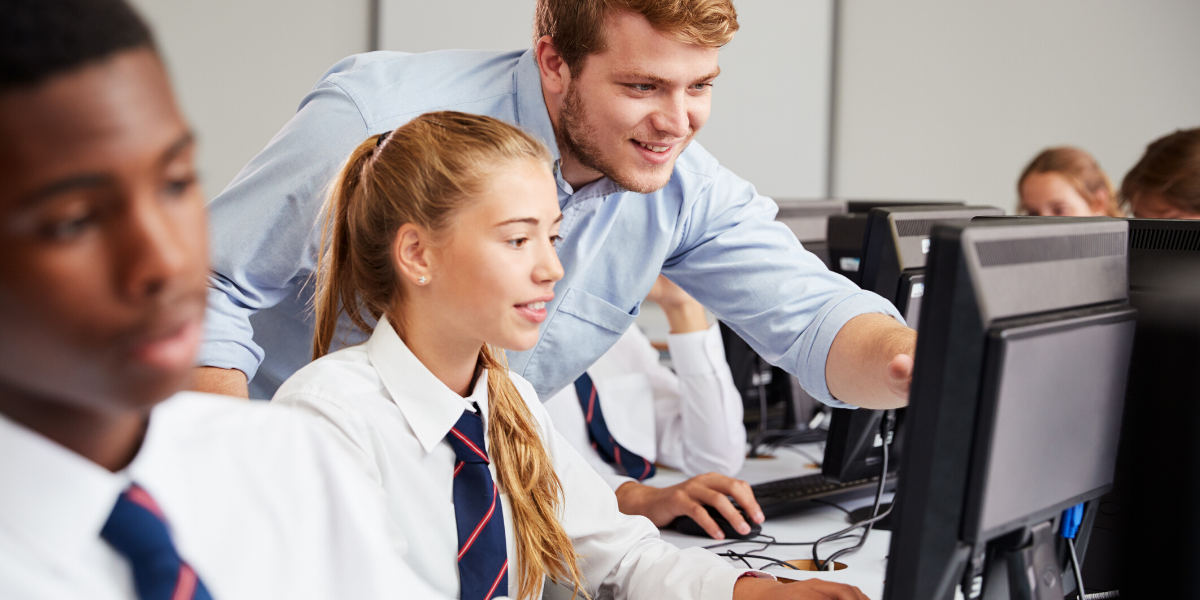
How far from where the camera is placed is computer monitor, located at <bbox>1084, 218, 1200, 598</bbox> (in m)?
0.81

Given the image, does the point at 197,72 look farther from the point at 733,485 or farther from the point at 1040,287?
the point at 1040,287

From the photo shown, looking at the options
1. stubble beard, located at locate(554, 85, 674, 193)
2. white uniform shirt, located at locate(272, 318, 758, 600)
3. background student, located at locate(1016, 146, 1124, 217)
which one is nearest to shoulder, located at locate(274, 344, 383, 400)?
white uniform shirt, located at locate(272, 318, 758, 600)

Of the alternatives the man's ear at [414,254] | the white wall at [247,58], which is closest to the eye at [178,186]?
the man's ear at [414,254]

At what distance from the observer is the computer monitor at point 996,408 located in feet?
2.05

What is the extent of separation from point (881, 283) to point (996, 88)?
3.12 m

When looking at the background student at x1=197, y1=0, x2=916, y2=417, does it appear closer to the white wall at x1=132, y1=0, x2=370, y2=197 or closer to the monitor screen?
the monitor screen

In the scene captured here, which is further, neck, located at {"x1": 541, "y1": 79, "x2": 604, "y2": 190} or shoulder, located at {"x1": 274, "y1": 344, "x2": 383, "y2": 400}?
neck, located at {"x1": 541, "y1": 79, "x2": 604, "y2": 190}

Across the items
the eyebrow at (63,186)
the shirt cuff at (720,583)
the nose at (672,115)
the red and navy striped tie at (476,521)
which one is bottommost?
the shirt cuff at (720,583)

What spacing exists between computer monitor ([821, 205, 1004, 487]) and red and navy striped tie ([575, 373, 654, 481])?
1.14ft

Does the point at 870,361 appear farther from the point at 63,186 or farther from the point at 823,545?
the point at 63,186

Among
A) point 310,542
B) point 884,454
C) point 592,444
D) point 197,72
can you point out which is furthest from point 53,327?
point 197,72

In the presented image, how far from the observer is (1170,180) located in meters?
1.94

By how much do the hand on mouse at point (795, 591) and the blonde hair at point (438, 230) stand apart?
0.57ft

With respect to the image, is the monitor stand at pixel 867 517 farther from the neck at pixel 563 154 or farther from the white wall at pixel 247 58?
the white wall at pixel 247 58
